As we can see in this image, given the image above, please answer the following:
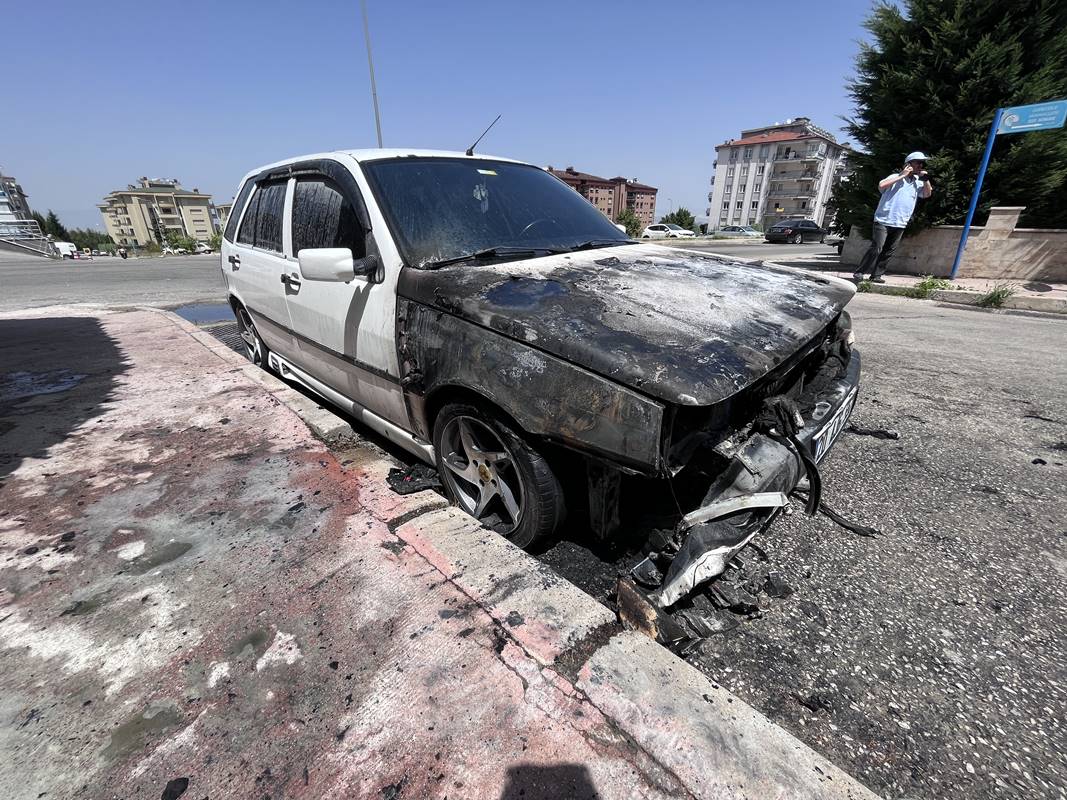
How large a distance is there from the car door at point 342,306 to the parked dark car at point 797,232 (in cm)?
3180

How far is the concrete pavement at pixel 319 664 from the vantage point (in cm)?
117

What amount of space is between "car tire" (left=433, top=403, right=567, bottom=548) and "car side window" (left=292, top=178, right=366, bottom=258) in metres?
1.12

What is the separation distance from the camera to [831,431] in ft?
6.93

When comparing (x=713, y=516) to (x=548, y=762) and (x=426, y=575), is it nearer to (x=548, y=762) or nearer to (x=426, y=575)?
(x=548, y=762)

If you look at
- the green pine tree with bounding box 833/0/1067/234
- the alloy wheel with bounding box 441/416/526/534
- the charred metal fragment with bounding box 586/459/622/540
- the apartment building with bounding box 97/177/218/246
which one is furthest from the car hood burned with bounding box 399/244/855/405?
the apartment building with bounding box 97/177/218/246

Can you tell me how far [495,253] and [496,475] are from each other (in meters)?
1.09

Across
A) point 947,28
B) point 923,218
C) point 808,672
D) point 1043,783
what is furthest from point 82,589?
point 947,28

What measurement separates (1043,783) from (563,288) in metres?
2.03

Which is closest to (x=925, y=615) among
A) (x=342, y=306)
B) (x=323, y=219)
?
(x=342, y=306)

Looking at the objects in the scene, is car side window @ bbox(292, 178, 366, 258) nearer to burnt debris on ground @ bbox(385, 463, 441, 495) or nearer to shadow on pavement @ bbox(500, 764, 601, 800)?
burnt debris on ground @ bbox(385, 463, 441, 495)

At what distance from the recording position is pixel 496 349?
180 cm

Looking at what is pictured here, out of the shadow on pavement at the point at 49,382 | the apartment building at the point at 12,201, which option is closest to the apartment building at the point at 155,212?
the apartment building at the point at 12,201

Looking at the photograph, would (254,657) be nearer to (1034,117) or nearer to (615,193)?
(1034,117)

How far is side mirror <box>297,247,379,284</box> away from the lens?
219cm
